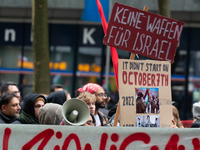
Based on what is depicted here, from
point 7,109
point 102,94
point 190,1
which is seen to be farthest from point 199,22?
point 7,109

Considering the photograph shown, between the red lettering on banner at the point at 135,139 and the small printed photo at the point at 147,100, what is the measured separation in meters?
0.24

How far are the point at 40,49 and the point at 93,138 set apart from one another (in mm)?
5065

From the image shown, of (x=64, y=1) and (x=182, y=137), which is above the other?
(x=64, y=1)

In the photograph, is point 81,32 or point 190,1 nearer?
point 190,1

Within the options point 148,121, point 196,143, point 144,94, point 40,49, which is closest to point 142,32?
point 144,94

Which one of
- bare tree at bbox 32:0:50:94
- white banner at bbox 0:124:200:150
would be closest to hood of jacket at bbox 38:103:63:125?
white banner at bbox 0:124:200:150

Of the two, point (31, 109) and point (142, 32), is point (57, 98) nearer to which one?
point (31, 109)

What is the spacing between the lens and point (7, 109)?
4059 mm

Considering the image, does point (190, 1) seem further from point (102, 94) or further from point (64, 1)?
point (102, 94)

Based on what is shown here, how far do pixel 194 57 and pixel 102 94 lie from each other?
758 centimetres

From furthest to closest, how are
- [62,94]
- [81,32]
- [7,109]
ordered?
[81,32] → [62,94] → [7,109]

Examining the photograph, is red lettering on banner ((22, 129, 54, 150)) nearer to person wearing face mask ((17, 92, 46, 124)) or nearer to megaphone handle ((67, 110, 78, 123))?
megaphone handle ((67, 110, 78, 123))

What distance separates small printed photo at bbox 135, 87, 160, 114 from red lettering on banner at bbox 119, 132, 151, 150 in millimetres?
244

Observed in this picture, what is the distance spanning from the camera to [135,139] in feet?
8.81
